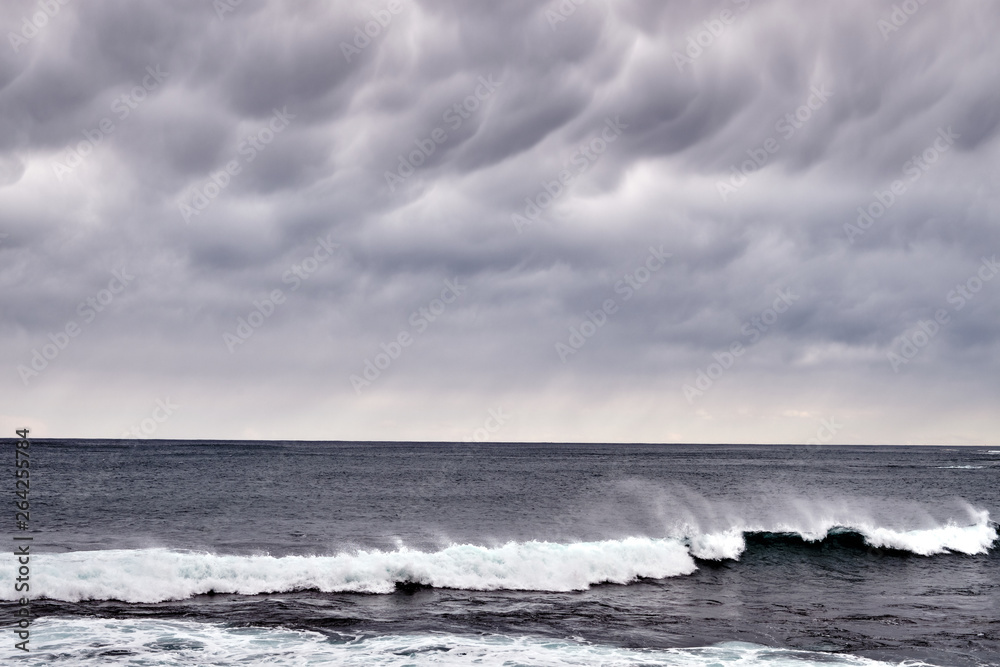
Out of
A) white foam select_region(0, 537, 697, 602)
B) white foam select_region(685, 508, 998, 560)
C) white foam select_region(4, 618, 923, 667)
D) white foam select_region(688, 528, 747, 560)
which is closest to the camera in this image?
white foam select_region(4, 618, 923, 667)

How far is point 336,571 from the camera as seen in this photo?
25453mm

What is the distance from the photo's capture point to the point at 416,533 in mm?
39688

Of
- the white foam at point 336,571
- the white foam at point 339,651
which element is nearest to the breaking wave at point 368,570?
the white foam at point 336,571

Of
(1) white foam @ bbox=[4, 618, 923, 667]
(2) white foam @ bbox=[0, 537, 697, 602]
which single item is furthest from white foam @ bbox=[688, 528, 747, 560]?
(1) white foam @ bbox=[4, 618, 923, 667]

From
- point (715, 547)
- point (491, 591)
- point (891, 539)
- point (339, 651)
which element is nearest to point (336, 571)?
point (491, 591)

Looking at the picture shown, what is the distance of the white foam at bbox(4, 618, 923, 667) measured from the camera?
55.9 feet

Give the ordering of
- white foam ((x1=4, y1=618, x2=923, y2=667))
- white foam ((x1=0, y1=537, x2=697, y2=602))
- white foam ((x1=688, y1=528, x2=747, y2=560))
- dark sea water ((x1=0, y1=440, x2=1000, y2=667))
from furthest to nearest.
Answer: white foam ((x1=688, y1=528, x2=747, y2=560)), white foam ((x1=0, y1=537, x2=697, y2=602)), dark sea water ((x1=0, y1=440, x2=1000, y2=667)), white foam ((x1=4, y1=618, x2=923, y2=667))

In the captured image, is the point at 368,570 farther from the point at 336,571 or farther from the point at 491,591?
the point at 491,591

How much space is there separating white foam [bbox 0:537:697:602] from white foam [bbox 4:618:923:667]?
155 inches

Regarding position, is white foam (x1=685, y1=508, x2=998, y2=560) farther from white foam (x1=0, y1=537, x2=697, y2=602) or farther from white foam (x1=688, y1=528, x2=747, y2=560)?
white foam (x1=0, y1=537, x2=697, y2=602)

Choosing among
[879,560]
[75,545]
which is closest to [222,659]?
[75,545]

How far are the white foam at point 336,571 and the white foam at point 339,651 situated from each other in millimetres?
3941

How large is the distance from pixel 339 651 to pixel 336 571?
779 centimetres

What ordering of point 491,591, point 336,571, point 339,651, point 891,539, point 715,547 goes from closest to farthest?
point 339,651 < point 491,591 < point 336,571 < point 715,547 < point 891,539
